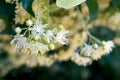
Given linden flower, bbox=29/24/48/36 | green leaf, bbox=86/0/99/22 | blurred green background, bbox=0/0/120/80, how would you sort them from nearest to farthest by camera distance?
linden flower, bbox=29/24/48/36 → green leaf, bbox=86/0/99/22 → blurred green background, bbox=0/0/120/80

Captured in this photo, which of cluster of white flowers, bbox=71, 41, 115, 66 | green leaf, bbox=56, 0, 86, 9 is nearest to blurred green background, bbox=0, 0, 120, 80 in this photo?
cluster of white flowers, bbox=71, 41, 115, 66

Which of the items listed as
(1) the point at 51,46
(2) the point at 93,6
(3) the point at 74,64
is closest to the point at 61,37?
(1) the point at 51,46

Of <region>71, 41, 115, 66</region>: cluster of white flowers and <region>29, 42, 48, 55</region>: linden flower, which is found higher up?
<region>29, 42, 48, 55</region>: linden flower

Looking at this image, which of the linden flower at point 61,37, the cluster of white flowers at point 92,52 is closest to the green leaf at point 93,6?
the cluster of white flowers at point 92,52

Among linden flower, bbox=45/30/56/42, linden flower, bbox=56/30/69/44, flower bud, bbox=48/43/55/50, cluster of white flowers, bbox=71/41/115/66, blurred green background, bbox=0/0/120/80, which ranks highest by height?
linden flower, bbox=45/30/56/42

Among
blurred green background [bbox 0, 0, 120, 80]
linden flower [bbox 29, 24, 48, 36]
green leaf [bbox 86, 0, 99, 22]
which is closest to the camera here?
linden flower [bbox 29, 24, 48, 36]

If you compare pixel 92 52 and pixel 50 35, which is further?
pixel 92 52

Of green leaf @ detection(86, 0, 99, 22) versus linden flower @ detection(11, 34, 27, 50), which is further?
green leaf @ detection(86, 0, 99, 22)

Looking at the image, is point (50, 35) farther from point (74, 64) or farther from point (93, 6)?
point (74, 64)

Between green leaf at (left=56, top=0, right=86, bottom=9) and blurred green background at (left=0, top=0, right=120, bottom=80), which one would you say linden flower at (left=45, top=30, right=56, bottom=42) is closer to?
green leaf at (left=56, top=0, right=86, bottom=9)

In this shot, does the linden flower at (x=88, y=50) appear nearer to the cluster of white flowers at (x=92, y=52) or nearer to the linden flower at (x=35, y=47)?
the cluster of white flowers at (x=92, y=52)

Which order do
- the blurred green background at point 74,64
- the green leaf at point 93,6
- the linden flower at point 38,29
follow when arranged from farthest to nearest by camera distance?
the blurred green background at point 74,64 → the green leaf at point 93,6 → the linden flower at point 38,29
